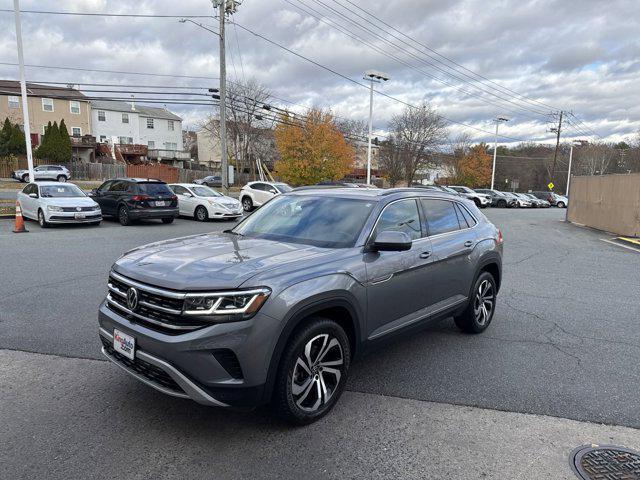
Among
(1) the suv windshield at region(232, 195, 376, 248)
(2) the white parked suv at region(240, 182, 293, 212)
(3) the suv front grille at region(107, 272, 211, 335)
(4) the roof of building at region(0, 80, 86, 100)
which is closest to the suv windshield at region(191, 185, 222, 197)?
(2) the white parked suv at region(240, 182, 293, 212)

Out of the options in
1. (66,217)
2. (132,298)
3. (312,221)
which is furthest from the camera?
(66,217)

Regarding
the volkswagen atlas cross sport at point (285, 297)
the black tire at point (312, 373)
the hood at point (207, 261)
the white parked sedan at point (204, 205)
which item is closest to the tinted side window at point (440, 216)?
the volkswagen atlas cross sport at point (285, 297)

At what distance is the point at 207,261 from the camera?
3229mm

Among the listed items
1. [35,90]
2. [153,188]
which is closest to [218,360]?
[153,188]

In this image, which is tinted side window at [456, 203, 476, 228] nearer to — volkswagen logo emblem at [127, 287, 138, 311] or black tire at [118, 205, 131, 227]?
volkswagen logo emblem at [127, 287, 138, 311]

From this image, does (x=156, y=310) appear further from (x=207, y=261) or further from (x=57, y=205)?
(x=57, y=205)

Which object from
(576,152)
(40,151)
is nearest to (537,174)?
(576,152)

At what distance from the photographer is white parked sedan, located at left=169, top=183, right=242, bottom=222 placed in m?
17.8

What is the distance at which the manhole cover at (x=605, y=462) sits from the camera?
9.16 ft

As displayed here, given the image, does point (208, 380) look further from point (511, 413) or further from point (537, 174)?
point (537, 174)

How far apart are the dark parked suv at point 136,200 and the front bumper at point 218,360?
1368 cm

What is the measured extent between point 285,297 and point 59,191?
14948mm

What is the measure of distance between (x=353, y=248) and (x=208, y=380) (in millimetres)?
1522

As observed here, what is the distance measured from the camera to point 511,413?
11.5 feet
